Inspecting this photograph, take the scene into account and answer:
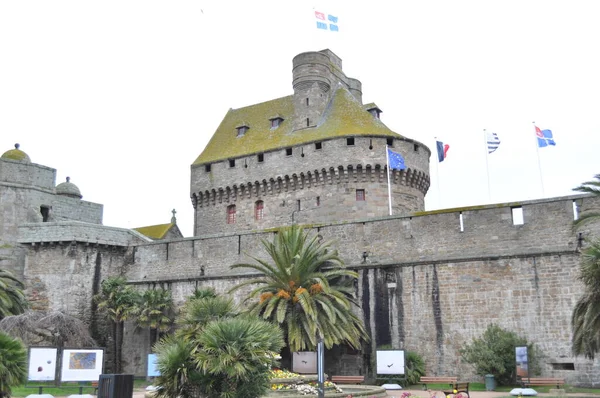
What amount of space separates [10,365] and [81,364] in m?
8.65

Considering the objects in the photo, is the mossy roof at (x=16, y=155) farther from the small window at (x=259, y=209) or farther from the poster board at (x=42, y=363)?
the poster board at (x=42, y=363)

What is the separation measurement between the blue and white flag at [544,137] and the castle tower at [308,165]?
7707 mm

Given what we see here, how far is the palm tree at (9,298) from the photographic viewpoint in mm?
24609

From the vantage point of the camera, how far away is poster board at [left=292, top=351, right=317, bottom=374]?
75.0ft

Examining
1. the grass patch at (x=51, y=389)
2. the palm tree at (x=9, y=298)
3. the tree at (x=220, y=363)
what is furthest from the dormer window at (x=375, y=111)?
the tree at (x=220, y=363)

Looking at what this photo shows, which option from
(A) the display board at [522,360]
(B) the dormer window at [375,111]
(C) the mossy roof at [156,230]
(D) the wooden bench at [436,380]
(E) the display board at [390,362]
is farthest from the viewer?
(C) the mossy roof at [156,230]

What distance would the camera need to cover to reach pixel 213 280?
2816 cm

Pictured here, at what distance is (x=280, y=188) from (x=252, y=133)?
201 inches

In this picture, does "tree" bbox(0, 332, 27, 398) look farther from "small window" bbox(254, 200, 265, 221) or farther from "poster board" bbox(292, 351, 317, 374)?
"small window" bbox(254, 200, 265, 221)

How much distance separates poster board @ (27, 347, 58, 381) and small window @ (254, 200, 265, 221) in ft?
56.6

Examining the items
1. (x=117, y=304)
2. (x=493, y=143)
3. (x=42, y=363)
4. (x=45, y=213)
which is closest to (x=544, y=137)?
(x=493, y=143)

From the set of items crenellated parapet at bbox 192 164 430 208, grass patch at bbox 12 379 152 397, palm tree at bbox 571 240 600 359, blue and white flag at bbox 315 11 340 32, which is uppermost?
blue and white flag at bbox 315 11 340 32

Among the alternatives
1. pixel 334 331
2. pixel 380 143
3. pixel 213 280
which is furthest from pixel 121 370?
pixel 380 143

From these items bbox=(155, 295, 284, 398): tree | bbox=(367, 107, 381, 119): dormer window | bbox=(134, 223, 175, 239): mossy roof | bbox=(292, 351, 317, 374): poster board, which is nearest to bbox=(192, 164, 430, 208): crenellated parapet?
bbox=(134, 223, 175, 239): mossy roof
